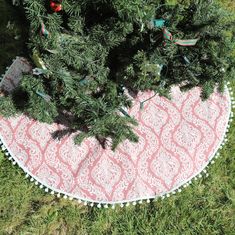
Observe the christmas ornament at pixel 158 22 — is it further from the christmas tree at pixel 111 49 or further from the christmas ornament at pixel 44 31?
the christmas ornament at pixel 44 31

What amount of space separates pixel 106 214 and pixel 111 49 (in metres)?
1.12

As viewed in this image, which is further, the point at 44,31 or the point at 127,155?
the point at 127,155

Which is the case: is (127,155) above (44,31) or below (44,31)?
below

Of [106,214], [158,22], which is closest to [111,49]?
[158,22]

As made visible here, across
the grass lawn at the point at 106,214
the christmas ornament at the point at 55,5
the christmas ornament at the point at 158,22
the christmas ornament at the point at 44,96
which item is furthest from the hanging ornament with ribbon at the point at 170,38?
the grass lawn at the point at 106,214

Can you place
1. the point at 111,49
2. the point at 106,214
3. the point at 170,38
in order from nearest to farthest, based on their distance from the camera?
the point at 170,38 → the point at 111,49 → the point at 106,214

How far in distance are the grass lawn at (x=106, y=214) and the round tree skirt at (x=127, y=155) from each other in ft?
0.30

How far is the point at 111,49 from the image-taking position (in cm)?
218

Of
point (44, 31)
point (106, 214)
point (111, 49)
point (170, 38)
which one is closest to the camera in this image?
point (44, 31)

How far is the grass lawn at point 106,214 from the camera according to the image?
247 centimetres

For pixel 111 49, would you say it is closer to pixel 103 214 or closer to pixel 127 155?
pixel 127 155

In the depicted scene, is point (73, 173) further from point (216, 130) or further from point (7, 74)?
point (216, 130)

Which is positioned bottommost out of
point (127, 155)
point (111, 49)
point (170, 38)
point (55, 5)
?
point (127, 155)

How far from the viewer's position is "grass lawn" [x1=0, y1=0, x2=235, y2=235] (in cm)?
247
